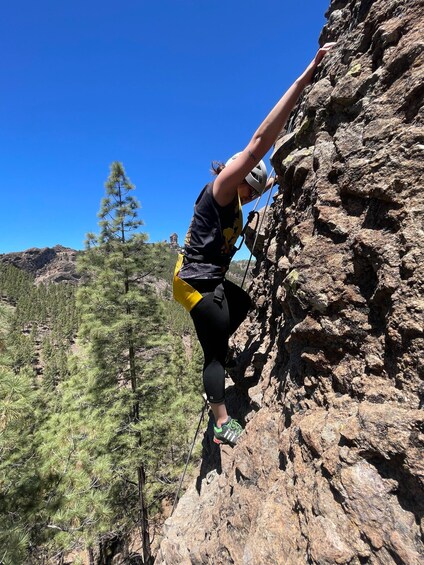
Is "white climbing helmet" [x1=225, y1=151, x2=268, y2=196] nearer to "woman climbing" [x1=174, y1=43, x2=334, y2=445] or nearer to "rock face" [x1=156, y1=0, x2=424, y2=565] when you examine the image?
"woman climbing" [x1=174, y1=43, x2=334, y2=445]

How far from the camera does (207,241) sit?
2918mm

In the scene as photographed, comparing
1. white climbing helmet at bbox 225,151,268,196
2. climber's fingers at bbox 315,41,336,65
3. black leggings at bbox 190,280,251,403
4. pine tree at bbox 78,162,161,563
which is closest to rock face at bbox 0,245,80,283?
pine tree at bbox 78,162,161,563

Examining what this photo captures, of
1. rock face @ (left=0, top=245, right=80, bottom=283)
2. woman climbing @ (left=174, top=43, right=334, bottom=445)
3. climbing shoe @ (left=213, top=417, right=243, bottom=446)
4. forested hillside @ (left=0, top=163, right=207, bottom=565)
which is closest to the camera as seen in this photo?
woman climbing @ (left=174, top=43, right=334, bottom=445)

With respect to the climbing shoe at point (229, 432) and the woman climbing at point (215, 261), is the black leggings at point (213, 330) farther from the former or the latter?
the climbing shoe at point (229, 432)

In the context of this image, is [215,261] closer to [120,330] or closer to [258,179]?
[258,179]

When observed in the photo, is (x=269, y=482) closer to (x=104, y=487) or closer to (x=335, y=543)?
(x=335, y=543)

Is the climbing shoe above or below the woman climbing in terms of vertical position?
below

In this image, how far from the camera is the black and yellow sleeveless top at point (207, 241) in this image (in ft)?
9.37

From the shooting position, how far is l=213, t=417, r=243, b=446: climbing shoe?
10.2 feet

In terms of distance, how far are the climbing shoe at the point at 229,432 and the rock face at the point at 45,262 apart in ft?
547

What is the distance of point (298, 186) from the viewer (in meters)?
3.04

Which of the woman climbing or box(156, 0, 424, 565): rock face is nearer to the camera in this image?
box(156, 0, 424, 565): rock face

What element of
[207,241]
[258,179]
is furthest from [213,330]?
[258,179]

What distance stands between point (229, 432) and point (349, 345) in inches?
69.5
